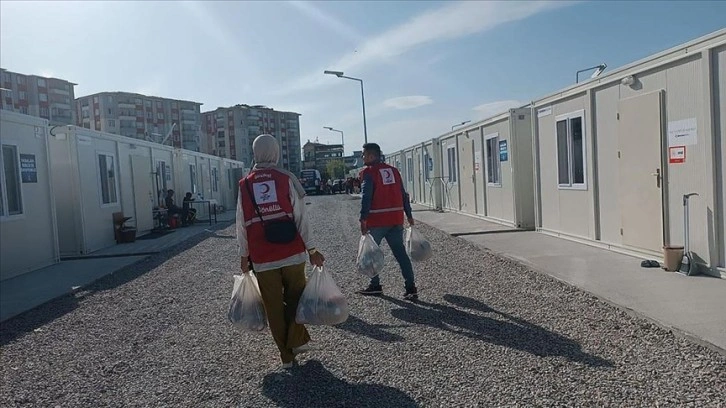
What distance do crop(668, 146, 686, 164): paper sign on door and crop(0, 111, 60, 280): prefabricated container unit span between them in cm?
1035

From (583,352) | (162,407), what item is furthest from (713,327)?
(162,407)

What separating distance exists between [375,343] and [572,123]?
23.4ft

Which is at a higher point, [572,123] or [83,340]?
[572,123]

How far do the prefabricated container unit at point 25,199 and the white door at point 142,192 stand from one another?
495 cm

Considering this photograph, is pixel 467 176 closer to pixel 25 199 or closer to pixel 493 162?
pixel 493 162

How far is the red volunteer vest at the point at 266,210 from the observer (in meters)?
4.85

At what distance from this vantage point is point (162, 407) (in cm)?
426

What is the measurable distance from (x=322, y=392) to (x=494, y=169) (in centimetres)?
1249

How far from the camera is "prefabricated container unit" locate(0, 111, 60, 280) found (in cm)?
1085

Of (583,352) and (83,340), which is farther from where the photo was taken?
(83,340)

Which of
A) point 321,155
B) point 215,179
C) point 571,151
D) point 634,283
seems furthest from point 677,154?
point 321,155

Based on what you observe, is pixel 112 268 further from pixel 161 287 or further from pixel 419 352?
pixel 419 352

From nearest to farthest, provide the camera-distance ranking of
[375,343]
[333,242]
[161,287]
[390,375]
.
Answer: [390,375] < [375,343] < [161,287] < [333,242]

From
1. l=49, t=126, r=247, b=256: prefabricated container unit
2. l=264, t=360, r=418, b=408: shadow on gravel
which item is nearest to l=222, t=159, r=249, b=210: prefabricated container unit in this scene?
l=49, t=126, r=247, b=256: prefabricated container unit
